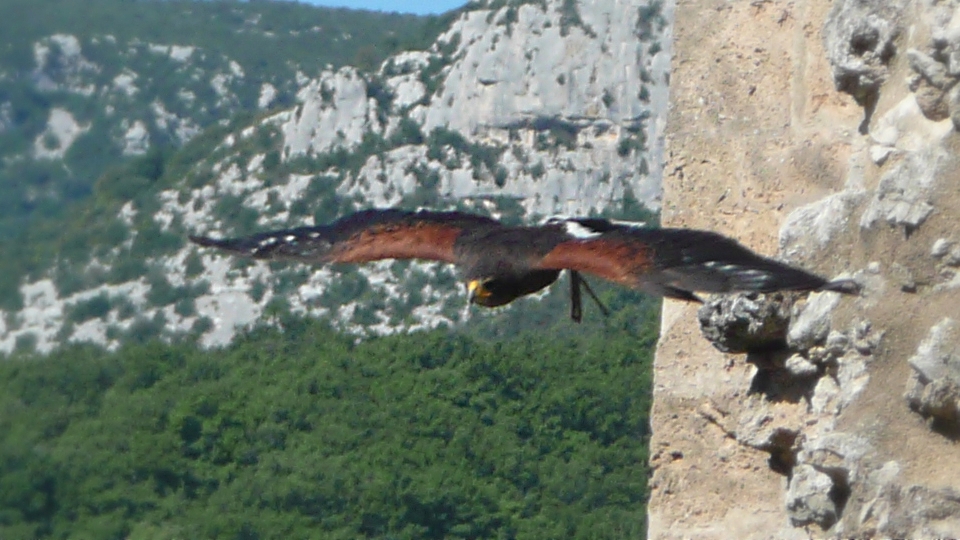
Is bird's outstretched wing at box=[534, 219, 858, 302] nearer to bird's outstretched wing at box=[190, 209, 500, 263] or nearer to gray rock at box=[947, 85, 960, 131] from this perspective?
gray rock at box=[947, 85, 960, 131]

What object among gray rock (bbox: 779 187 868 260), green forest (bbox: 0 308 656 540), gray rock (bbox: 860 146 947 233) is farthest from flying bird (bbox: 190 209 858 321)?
green forest (bbox: 0 308 656 540)

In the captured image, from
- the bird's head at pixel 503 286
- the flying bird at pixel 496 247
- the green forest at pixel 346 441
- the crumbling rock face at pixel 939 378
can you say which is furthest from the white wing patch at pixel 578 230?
the green forest at pixel 346 441

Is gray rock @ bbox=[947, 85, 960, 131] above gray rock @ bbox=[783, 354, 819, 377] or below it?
above

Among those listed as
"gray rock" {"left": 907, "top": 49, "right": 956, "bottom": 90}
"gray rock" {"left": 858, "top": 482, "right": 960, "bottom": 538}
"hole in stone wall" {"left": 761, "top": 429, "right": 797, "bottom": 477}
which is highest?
"gray rock" {"left": 907, "top": 49, "right": 956, "bottom": 90}

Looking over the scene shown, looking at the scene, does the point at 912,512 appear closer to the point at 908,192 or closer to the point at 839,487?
the point at 839,487

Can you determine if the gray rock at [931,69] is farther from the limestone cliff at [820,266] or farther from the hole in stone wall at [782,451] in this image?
the hole in stone wall at [782,451]

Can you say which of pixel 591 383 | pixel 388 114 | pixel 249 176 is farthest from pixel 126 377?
pixel 388 114
